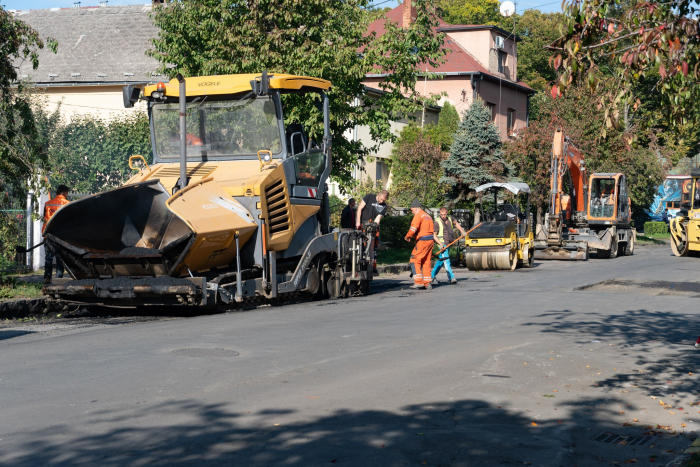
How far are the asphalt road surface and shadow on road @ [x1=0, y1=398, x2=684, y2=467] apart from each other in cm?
2

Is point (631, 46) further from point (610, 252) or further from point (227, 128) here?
point (610, 252)

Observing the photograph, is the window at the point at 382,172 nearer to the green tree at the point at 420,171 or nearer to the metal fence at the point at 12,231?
the green tree at the point at 420,171

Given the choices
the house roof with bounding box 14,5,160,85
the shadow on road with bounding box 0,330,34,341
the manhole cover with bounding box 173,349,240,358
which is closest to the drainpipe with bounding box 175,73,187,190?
the shadow on road with bounding box 0,330,34,341

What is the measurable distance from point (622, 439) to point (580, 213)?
24893 mm

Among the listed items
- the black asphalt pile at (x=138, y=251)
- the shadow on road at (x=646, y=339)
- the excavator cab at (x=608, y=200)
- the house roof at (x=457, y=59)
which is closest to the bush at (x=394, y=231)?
the excavator cab at (x=608, y=200)

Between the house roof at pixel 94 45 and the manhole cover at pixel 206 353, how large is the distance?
92.1 ft

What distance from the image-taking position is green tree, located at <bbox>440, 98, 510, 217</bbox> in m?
34.6

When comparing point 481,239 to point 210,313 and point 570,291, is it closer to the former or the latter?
point 570,291

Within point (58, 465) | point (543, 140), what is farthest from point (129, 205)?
point (543, 140)

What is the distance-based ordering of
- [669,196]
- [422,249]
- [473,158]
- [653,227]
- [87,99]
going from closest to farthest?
[422,249] → [473,158] → [87,99] → [653,227] → [669,196]

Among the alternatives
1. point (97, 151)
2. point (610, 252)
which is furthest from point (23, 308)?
point (610, 252)

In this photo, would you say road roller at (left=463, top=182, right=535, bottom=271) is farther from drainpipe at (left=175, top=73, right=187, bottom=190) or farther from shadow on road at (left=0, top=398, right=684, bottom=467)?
shadow on road at (left=0, top=398, right=684, bottom=467)

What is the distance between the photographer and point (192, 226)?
10.9m

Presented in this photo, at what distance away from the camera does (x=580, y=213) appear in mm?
29797
